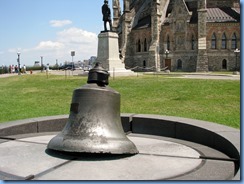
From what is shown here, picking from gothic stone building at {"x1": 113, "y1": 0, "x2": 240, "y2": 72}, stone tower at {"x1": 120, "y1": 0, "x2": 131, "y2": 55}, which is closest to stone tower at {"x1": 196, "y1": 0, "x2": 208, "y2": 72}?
gothic stone building at {"x1": 113, "y1": 0, "x2": 240, "y2": 72}

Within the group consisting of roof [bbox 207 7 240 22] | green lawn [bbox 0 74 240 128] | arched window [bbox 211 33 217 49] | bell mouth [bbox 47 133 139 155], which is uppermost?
roof [bbox 207 7 240 22]

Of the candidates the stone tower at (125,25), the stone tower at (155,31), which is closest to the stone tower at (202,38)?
the stone tower at (155,31)

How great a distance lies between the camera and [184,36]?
4909 centimetres

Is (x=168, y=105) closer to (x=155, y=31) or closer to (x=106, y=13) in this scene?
(x=106, y=13)

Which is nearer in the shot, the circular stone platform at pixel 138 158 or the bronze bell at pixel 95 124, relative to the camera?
the circular stone platform at pixel 138 158

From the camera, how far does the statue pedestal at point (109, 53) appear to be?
32.1 m

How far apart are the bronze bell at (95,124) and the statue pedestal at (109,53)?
87.9 ft

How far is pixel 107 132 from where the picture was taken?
4742mm

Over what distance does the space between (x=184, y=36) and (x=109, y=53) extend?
793 inches

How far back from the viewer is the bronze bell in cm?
457

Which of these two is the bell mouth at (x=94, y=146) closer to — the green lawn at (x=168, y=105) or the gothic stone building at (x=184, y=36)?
the green lawn at (x=168, y=105)

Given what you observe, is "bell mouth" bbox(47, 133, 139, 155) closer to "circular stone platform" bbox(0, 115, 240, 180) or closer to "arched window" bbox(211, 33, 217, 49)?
"circular stone platform" bbox(0, 115, 240, 180)

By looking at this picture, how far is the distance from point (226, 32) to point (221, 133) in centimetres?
4466

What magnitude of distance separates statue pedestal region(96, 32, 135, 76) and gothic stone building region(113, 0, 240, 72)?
1748 centimetres
